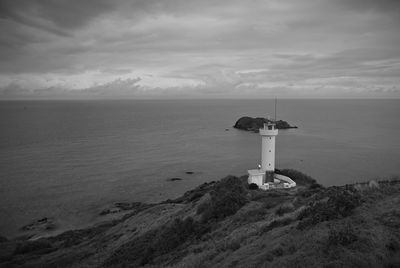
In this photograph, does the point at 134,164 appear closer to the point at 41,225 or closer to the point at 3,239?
the point at 41,225

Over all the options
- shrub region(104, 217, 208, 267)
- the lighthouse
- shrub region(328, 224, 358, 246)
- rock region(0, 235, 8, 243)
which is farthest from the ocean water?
shrub region(328, 224, 358, 246)

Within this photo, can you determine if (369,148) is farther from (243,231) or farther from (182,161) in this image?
(243,231)

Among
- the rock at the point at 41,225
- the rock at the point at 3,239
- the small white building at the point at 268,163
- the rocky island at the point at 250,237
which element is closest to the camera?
the rocky island at the point at 250,237

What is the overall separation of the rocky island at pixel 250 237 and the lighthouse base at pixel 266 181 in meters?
6.89

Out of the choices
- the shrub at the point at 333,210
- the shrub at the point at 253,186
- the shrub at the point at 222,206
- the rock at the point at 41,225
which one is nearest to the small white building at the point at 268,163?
the shrub at the point at 253,186

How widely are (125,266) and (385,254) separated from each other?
13.4m

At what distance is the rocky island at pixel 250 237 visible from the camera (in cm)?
920

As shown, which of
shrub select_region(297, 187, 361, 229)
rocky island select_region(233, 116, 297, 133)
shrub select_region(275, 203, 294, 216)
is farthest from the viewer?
rocky island select_region(233, 116, 297, 133)

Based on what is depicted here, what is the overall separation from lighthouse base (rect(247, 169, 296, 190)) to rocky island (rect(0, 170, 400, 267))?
6.89 metres

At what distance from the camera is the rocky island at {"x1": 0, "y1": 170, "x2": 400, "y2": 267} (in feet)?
30.2

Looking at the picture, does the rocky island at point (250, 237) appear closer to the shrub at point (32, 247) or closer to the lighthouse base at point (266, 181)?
the shrub at point (32, 247)

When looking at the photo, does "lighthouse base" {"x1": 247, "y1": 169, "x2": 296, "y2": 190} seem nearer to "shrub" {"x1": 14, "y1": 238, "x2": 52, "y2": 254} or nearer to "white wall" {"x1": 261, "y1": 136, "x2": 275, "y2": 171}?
"white wall" {"x1": 261, "y1": 136, "x2": 275, "y2": 171}

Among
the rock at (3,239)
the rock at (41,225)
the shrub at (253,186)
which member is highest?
the shrub at (253,186)

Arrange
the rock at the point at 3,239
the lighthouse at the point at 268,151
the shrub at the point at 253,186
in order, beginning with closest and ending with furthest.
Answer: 1. the rock at the point at 3,239
2. the shrub at the point at 253,186
3. the lighthouse at the point at 268,151
